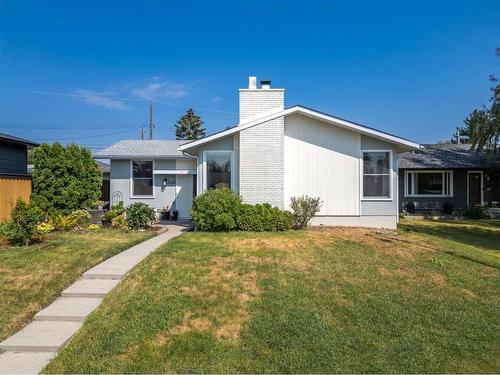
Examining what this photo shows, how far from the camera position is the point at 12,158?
50.1ft

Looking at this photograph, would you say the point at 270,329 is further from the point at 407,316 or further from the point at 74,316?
the point at 74,316

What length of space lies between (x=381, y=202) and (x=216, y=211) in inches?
238

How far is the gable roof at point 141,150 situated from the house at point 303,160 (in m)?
3.66

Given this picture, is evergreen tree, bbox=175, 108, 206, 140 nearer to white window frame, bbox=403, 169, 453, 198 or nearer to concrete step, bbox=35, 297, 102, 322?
white window frame, bbox=403, 169, 453, 198

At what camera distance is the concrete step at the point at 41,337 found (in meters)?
4.32

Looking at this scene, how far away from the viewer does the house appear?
12.3 meters

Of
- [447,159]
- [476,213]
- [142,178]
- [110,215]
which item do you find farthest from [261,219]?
[447,159]

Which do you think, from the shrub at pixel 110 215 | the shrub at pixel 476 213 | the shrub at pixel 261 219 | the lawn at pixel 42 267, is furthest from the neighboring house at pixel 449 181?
the lawn at pixel 42 267

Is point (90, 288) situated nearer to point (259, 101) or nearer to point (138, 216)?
point (138, 216)

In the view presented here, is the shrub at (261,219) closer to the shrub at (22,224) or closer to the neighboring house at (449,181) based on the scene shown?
the shrub at (22,224)

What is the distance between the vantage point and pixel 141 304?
5352mm

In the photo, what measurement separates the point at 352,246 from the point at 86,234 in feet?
25.2

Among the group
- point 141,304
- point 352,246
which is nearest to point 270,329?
point 141,304

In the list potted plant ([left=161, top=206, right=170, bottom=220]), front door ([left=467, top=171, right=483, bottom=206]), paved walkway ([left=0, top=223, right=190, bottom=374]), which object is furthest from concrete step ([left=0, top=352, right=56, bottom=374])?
front door ([left=467, top=171, right=483, bottom=206])
